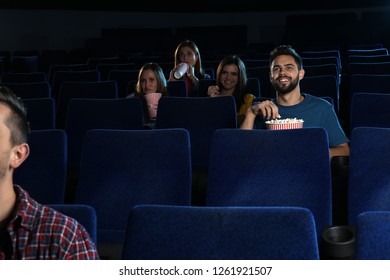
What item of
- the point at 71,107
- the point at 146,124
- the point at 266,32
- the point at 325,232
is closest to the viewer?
the point at 325,232

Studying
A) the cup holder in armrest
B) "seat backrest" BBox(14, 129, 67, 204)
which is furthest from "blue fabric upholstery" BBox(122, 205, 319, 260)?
"seat backrest" BBox(14, 129, 67, 204)

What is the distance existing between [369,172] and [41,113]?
1762mm

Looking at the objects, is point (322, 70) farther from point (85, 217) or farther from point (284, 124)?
point (85, 217)

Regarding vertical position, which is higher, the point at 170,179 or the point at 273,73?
the point at 273,73

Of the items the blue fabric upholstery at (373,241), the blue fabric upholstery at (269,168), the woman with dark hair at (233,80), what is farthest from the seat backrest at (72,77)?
the blue fabric upholstery at (373,241)

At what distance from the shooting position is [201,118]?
3125 mm

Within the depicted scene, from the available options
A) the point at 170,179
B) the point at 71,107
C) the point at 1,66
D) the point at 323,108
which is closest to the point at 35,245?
the point at 170,179

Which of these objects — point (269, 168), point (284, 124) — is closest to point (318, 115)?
point (284, 124)

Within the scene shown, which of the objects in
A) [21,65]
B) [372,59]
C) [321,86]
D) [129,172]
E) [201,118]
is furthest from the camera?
[21,65]

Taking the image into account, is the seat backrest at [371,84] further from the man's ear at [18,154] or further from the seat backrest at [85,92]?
the man's ear at [18,154]

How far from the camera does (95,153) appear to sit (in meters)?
2.43

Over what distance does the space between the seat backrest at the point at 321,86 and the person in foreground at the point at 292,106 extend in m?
1.11
